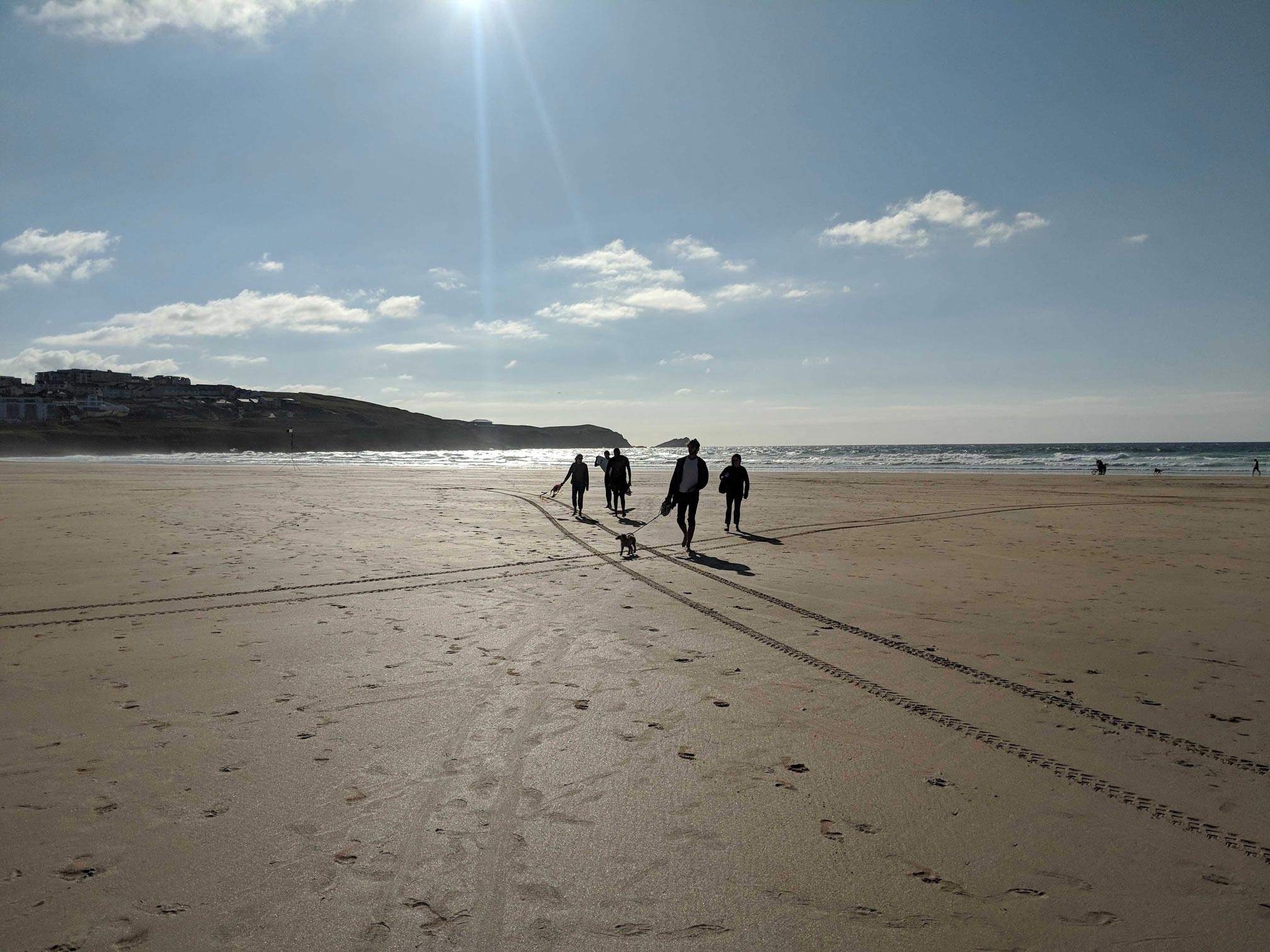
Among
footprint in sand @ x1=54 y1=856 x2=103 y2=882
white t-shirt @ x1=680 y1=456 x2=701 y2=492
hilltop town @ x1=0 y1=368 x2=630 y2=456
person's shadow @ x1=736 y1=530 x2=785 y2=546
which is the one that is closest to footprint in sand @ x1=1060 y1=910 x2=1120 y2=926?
footprint in sand @ x1=54 y1=856 x2=103 y2=882

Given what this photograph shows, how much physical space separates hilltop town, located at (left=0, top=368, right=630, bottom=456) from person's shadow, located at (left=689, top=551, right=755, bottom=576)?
92.9 metres

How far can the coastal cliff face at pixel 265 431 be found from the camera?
90688mm

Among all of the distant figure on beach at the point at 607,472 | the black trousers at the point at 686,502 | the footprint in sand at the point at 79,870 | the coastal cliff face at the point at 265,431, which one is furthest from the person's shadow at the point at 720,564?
the coastal cliff face at the point at 265,431

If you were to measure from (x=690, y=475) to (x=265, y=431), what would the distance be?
116 metres

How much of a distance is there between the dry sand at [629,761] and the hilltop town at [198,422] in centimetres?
9553

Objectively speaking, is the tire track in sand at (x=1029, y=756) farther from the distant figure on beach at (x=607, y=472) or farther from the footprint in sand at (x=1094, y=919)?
the distant figure on beach at (x=607, y=472)

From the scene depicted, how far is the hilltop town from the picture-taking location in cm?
9381

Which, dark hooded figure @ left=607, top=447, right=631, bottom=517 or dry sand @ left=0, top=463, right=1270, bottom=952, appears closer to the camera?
dry sand @ left=0, top=463, right=1270, bottom=952

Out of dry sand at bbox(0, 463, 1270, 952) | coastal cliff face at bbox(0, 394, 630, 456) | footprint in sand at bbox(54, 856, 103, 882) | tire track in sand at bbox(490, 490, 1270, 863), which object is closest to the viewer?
dry sand at bbox(0, 463, 1270, 952)

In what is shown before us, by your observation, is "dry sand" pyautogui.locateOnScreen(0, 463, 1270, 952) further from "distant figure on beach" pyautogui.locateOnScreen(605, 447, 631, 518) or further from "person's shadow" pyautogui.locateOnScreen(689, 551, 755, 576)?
"distant figure on beach" pyautogui.locateOnScreen(605, 447, 631, 518)

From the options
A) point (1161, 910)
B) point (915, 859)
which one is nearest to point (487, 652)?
point (915, 859)

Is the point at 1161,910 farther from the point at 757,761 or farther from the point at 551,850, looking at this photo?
the point at 551,850

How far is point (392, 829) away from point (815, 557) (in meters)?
9.23

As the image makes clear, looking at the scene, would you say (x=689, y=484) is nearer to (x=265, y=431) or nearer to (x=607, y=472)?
(x=607, y=472)
